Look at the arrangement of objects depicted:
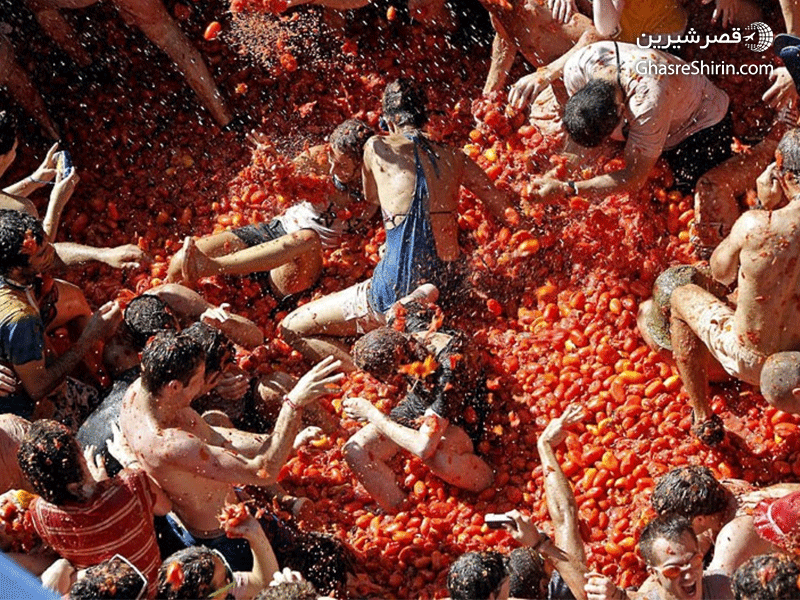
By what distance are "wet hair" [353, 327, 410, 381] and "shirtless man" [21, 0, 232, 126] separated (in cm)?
305

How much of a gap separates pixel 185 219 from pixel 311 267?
1220 mm

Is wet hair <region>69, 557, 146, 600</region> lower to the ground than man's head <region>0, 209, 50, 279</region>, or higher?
lower

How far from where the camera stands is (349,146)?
854 cm

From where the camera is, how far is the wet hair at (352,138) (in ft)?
27.9

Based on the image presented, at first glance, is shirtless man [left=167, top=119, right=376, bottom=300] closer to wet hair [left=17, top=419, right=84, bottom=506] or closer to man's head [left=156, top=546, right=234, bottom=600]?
wet hair [left=17, top=419, right=84, bottom=506]

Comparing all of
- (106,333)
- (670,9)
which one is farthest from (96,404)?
(670,9)

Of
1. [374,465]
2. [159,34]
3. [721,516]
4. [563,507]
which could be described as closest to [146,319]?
[374,465]

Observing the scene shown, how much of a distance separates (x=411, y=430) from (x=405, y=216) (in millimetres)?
1360

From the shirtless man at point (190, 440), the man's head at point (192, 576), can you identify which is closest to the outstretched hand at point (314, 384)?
the shirtless man at point (190, 440)

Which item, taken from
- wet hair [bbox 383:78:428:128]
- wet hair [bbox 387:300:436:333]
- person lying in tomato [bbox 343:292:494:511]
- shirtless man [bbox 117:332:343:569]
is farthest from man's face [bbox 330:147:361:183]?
shirtless man [bbox 117:332:343:569]

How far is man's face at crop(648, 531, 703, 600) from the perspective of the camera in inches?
234

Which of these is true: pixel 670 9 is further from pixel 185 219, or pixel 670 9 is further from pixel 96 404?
pixel 96 404

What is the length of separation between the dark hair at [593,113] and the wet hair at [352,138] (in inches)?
47.4

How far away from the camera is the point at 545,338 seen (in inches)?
327
